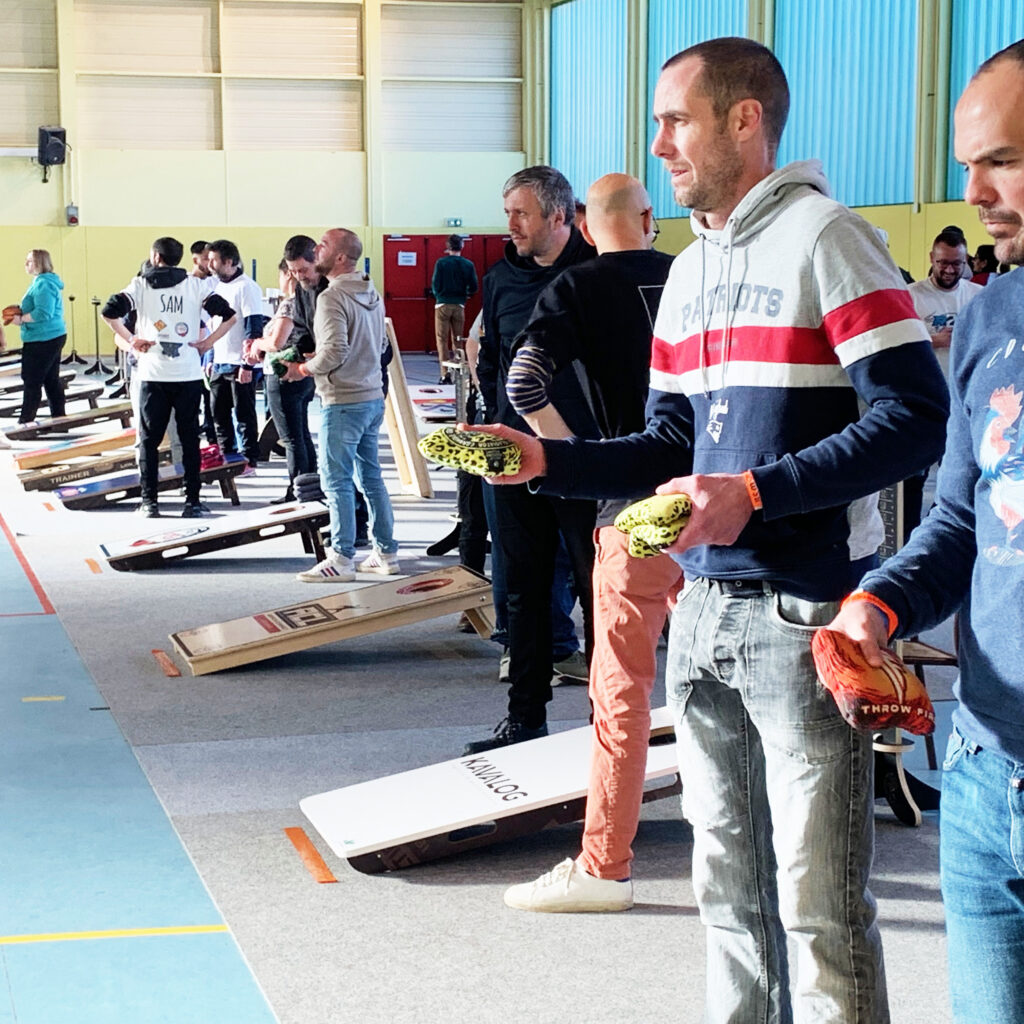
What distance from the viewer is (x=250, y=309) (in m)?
12.0

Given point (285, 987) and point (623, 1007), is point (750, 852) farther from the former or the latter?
point (285, 987)

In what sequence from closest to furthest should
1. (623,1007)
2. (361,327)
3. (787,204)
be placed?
(787,204), (623,1007), (361,327)

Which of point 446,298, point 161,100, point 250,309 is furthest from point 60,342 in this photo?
point 161,100

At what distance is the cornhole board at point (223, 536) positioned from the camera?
833 centimetres

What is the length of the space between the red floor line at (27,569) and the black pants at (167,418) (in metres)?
0.99

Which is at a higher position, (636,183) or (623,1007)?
(636,183)

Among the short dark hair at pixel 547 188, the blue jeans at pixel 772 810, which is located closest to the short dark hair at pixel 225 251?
the short dark hair at pixel 547 188

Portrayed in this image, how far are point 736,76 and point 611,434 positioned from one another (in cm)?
193

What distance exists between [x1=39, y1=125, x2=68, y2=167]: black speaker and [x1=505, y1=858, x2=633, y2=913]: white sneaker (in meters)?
23.6

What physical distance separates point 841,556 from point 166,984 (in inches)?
74.8

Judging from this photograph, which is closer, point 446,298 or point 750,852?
point 750,852

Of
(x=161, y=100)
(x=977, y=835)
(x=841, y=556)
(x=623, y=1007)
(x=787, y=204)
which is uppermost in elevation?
(x=161, y=100)

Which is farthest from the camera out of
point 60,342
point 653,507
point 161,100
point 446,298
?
point 161,100

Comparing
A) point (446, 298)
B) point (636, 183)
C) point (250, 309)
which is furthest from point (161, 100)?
point (636, 183)
